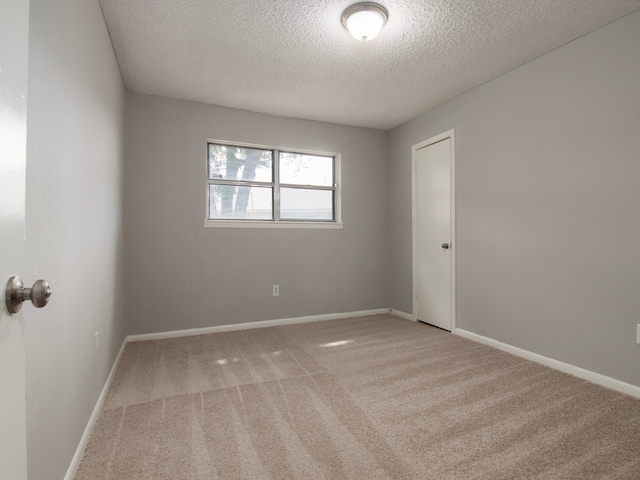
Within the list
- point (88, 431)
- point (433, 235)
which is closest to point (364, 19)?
point (433, 235)

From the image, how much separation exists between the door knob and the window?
9.84 feet

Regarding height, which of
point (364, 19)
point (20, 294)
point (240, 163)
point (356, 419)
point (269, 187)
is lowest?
point (356, 419)

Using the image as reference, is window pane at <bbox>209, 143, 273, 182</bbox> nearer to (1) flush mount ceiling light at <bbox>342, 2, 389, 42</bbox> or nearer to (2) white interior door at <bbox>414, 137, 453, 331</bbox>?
(2) white interior door at <bbox>414, 137, 453, 331</bbox>

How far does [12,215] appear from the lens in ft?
2.01

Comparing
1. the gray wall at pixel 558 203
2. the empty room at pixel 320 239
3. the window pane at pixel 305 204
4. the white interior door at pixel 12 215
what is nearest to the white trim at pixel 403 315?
the empty room at pixel 320 239

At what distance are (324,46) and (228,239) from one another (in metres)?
2.17

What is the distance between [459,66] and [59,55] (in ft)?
9.29

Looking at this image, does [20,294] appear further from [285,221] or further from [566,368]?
[285,221]

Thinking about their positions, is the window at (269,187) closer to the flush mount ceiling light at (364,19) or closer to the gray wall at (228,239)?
the gray wall at (228,239)

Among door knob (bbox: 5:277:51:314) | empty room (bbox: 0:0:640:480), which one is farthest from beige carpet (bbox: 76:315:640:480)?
door knob (bbox: 5:277:51:314)

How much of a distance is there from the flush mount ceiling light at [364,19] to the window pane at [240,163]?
6.48ft

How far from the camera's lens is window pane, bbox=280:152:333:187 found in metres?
4.03

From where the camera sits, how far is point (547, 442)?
5.37 ft

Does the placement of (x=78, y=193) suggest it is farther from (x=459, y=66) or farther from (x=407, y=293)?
(x=407, y=293)
